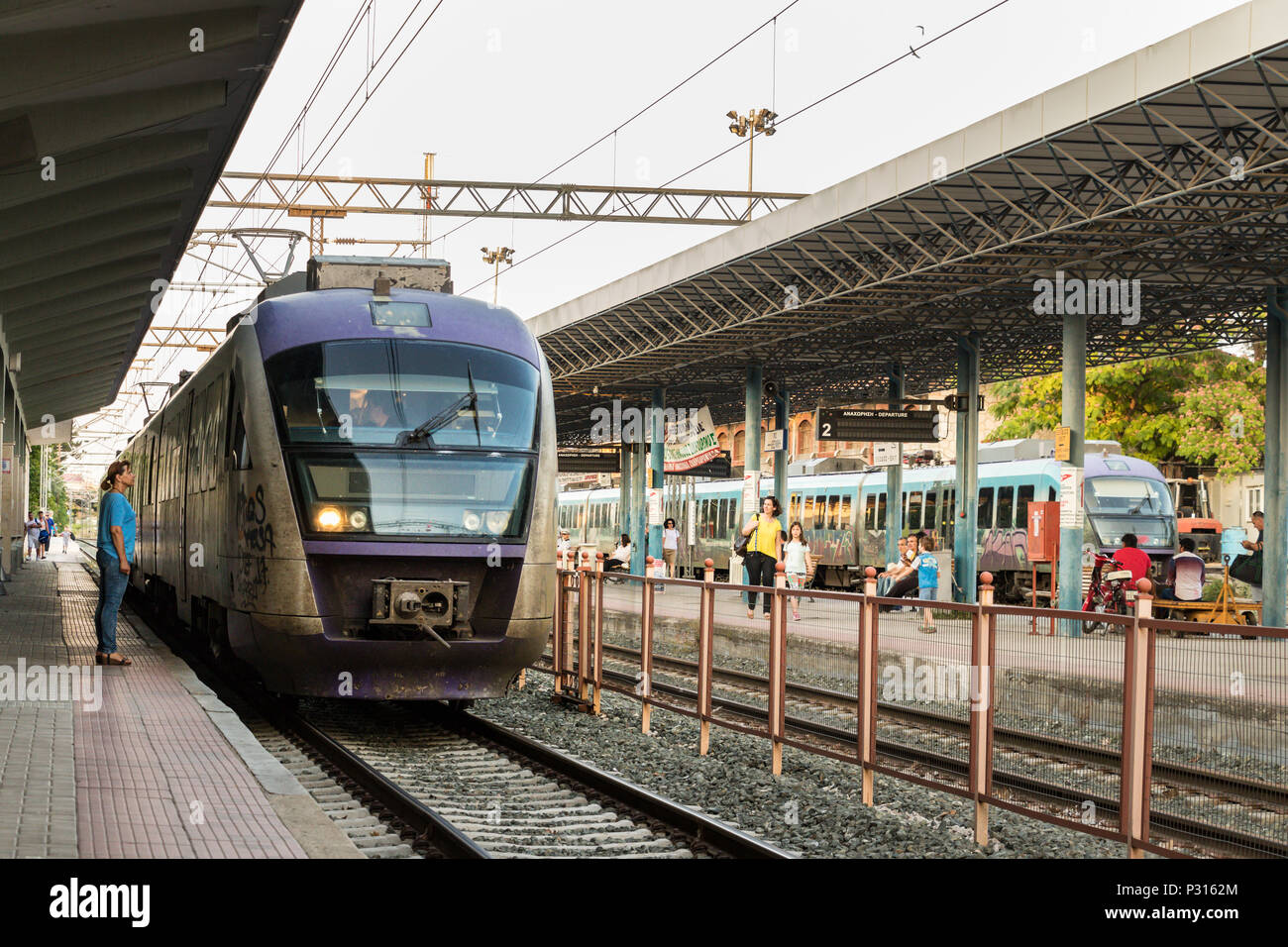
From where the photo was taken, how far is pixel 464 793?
31.0 ft

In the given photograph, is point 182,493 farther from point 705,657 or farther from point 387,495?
point 705,657

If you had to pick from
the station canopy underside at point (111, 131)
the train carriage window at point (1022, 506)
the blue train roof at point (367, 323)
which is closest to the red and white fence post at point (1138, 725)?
the blue train roof at point (367, 323)

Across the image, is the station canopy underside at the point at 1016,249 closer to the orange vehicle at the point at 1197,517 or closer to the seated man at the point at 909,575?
the seated man at the point at 909,575

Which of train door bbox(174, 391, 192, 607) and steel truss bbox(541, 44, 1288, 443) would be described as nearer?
train door bbox(174, 391, 192, 607)

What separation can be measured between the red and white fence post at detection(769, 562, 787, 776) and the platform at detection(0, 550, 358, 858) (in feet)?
11.4

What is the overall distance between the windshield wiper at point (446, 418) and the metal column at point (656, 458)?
23.3 metres

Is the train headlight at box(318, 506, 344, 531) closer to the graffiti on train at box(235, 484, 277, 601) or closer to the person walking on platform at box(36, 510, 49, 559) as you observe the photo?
the graffiti on train at box(235, 484, 277, 601)

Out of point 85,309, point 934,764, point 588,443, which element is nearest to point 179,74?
point 934,764

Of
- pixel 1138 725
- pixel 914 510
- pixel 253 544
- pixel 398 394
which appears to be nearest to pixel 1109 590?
pixel 914 510

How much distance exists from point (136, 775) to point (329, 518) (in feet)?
9.31

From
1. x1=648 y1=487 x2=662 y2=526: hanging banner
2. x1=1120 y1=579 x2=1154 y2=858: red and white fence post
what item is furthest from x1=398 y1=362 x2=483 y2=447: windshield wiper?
x1=648 y1=487 x2=662 y2=526: hanging banner

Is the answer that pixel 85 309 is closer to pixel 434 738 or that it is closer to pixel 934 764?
pixel 434 738

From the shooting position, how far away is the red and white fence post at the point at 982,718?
26.4ft

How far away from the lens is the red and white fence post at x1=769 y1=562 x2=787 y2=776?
1051 cm
